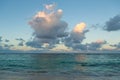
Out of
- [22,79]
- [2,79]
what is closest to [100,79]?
[22,79]

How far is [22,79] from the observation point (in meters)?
29.0

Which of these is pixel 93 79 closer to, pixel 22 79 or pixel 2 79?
pixel 22 79

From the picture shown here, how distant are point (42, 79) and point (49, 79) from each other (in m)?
0.83

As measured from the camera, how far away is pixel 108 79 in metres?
30.3

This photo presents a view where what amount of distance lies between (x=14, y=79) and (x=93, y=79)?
29.8ft

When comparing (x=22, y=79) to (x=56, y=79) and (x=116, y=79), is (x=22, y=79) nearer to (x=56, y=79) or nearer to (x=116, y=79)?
(x=56, y=79)

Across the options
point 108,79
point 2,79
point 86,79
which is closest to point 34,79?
point 2,79

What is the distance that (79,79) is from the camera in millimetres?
30109

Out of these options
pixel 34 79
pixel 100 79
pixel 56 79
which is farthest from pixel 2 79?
pixel 100 79

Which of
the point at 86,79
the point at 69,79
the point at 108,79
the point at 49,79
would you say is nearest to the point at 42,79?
the point at 49,79

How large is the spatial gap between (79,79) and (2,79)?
883cm

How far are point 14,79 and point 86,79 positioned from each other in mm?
8324

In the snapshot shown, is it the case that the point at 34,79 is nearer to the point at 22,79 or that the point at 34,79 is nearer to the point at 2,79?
the point at 22,79

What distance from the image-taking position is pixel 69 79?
2992 cm
